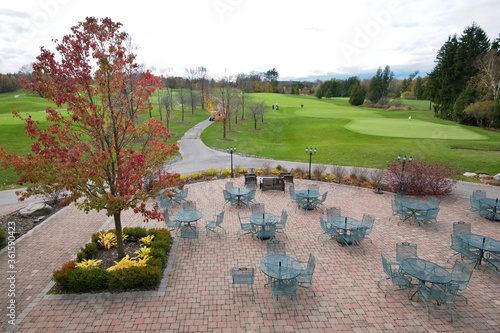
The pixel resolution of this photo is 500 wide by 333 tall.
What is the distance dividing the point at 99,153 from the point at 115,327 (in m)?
4.40

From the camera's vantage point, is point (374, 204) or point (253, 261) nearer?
point (253, 261)

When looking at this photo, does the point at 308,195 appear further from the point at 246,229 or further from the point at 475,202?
the point at 475,202

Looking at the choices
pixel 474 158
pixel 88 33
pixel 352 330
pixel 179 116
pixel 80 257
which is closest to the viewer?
pixel 352 330

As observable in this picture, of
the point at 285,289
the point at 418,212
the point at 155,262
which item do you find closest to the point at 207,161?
the point at 155,262

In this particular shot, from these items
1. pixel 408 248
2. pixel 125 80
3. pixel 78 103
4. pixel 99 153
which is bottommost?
pixel 408 248

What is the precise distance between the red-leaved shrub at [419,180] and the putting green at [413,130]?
1794cm

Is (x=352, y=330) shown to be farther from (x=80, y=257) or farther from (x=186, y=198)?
(x=186, y=198)

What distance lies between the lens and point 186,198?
50.4ft

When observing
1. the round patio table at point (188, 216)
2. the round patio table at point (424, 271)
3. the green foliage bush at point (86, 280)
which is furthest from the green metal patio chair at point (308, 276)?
the green foliage bush at point (86, 280)

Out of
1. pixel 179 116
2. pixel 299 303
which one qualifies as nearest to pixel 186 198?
pixel 299 303

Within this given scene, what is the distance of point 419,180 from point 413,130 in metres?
22.7

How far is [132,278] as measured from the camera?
773 centimetres

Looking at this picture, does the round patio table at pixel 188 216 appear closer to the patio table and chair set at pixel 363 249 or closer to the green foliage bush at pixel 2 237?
the patio table and chair set at pixel 363 249

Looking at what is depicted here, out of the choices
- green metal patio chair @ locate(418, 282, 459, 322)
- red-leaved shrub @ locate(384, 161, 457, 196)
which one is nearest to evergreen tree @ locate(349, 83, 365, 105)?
red-leaved shrub @ locate(384, 161, 457, 196)
